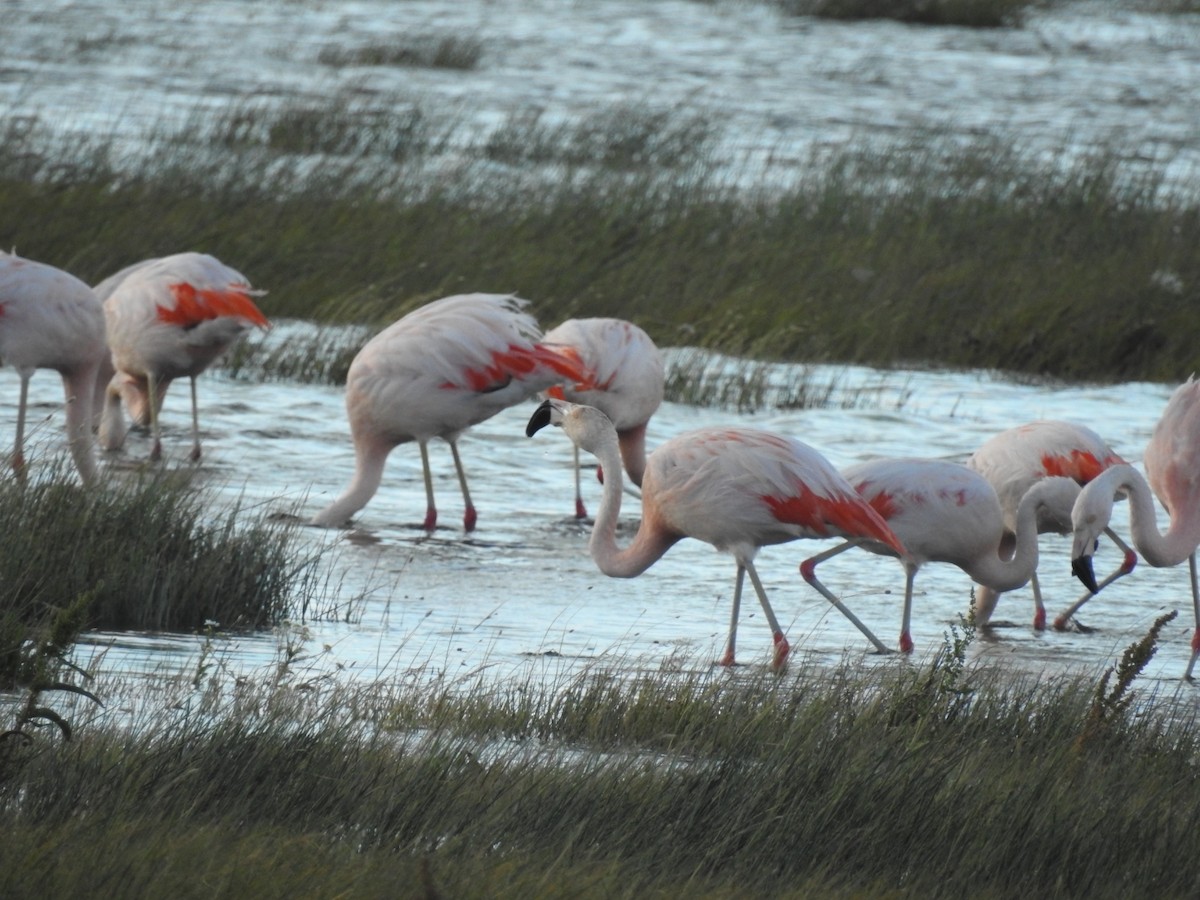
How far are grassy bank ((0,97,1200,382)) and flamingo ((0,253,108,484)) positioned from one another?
3464 mm

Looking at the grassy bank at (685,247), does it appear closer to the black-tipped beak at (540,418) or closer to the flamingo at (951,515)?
the black-tipped beak at (540,418)

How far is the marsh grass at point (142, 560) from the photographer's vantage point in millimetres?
5746

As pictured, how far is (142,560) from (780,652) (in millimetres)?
2079

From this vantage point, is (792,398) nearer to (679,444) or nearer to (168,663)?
(679,444)

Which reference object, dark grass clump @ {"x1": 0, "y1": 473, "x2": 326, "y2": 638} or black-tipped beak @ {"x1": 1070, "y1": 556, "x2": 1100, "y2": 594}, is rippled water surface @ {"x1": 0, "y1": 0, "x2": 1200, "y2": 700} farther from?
black-tipped beak @ {"x1": 1070, "y1": 556, "x2": 1100, "y2": 594}

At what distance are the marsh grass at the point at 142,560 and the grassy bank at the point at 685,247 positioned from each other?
5.28 metres

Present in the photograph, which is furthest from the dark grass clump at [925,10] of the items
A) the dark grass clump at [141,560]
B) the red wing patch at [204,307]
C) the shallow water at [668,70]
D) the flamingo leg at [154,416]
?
the dark grass clump at [141,560]

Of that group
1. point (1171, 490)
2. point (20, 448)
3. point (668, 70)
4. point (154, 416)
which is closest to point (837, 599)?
point (1171, 490)

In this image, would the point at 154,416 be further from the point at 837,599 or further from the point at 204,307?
the point at 837,599

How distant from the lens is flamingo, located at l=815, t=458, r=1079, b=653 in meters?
6.67

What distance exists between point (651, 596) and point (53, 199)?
23.1 ft

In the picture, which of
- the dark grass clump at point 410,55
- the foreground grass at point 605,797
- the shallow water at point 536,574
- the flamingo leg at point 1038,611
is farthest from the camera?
the dark grass clump at point 410,55

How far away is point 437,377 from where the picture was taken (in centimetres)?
841

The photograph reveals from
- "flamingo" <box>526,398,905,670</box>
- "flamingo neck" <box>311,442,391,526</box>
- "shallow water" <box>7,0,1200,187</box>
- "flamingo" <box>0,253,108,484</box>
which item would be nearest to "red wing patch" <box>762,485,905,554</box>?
"flamingo" <box>526,398,905,670</box>
